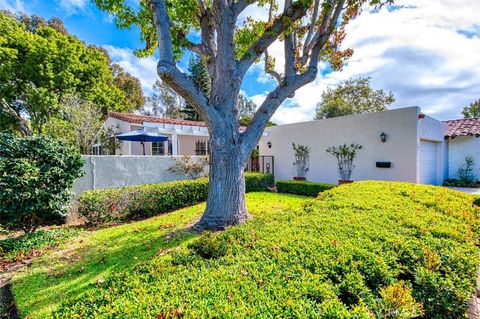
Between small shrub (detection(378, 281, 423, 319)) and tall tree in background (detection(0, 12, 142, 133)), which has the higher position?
tall tree in background (detection(0, 12, 142, 133))

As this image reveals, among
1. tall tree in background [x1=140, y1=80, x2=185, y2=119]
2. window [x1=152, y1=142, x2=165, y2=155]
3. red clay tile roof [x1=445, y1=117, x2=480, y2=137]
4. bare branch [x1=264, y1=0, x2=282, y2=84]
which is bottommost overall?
window [x1=152, y1=142, x2=165, y2=155]

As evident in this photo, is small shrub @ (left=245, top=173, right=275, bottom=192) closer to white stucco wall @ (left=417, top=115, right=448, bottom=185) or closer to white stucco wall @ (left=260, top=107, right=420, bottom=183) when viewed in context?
white stucco wall @ (left=260, top=107, right=420, bottom=183)

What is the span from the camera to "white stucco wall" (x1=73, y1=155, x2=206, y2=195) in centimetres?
811

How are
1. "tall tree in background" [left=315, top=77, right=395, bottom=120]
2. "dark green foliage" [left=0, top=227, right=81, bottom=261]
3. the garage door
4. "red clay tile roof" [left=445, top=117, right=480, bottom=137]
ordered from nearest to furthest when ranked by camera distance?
"dark green foliage" [left=0, top=227, right=81, bottom=261] → the garage door → "red clay tile roof" [left=445, top=117, right=480, bottom=137] → "tall tree in background" [left=315, top=77, right=395, bottom=120]

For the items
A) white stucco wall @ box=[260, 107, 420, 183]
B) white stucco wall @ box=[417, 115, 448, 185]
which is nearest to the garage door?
white stucco wall @ box=[417, 115, 448, 185]

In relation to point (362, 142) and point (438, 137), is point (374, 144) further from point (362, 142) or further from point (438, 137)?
point (438, 137)

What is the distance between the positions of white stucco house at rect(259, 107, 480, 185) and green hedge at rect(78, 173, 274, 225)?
701 cm

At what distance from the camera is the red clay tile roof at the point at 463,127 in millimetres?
12802

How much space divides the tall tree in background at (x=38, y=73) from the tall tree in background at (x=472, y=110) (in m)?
46.0

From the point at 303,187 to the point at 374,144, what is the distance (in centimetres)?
397

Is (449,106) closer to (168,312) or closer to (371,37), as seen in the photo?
(371,37)

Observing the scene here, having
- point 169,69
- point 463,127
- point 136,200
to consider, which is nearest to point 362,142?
point 463,127

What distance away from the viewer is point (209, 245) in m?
2.84

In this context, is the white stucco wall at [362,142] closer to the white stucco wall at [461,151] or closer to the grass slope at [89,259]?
the white stucco wall at [461,151]
